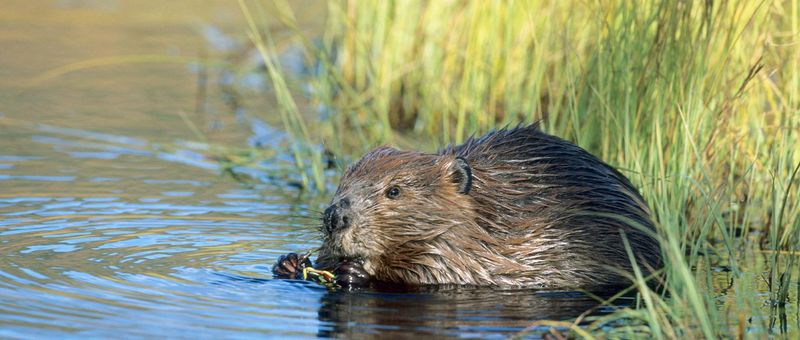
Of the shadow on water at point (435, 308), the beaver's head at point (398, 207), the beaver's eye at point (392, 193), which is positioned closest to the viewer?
the shadow on water at point (435, 308)

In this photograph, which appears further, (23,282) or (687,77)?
(687,77)

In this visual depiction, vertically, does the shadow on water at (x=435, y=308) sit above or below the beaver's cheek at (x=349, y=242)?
below

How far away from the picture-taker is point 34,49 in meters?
11.8

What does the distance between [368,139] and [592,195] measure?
355 cm

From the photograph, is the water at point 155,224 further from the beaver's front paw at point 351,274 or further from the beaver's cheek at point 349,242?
the beaver's cheek at point 349,242

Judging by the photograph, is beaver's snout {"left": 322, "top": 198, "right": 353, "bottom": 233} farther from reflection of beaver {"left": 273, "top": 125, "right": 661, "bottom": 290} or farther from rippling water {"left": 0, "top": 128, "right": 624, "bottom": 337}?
rippling water {"left": 0, "top": 128, "right": 624, "bottom": 337}

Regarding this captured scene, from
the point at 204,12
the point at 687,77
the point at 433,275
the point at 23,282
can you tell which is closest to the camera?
the point at 23,282

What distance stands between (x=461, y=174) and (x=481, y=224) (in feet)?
0.72

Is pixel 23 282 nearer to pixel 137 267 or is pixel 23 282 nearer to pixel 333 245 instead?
pixel 137 267

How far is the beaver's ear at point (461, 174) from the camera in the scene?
5.28m

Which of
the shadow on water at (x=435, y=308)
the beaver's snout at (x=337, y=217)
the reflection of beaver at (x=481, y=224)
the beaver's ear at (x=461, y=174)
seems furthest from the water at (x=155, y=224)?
the beaver's ear at (x=461, y=174)

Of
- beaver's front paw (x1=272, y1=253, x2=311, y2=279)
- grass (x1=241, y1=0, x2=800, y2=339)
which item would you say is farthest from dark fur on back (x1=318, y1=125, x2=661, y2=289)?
grass (x1=241, y1=0, x2=800, y2=339)

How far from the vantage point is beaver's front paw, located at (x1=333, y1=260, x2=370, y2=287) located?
5.10 metres

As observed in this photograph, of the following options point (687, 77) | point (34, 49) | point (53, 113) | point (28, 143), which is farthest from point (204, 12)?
point (687, 77)
